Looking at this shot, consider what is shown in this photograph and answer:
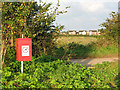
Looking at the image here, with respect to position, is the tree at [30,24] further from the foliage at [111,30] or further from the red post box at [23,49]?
the foliage at [111,30]

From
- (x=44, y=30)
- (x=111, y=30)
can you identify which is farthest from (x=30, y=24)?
(x=111, y=30)

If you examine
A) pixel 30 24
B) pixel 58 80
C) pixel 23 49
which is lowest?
pixel 58 80

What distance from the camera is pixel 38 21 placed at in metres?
8.95

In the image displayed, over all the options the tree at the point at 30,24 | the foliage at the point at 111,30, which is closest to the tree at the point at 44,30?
the tree at the point at 30,24

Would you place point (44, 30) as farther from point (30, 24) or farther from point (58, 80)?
point (58, 80)

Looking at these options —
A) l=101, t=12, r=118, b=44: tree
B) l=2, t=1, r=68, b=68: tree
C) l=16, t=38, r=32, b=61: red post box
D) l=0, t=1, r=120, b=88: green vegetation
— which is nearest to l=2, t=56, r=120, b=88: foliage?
l=0, t=1, r=120, b=88: green vegetation

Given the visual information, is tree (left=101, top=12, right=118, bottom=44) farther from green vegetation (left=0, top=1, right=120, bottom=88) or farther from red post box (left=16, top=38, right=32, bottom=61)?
red post box (left=16, top=38, right=32, bottom=61)

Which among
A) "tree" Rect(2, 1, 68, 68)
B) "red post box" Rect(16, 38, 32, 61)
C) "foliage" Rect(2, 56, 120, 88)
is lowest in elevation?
"foliage" Rect(2, 56, 120, 88)

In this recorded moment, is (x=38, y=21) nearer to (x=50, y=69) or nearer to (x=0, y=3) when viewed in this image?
(x=0, y=3)

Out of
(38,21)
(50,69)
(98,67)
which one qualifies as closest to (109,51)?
(98,67)

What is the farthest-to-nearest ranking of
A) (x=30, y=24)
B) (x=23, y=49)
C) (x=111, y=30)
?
(x=111, y=30), (x=30, y=24), (x=23, y=49)

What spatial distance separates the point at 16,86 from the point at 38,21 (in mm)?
4218

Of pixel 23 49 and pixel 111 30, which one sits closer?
pixel 23 49

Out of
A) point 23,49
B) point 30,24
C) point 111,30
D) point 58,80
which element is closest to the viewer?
point 58,80
